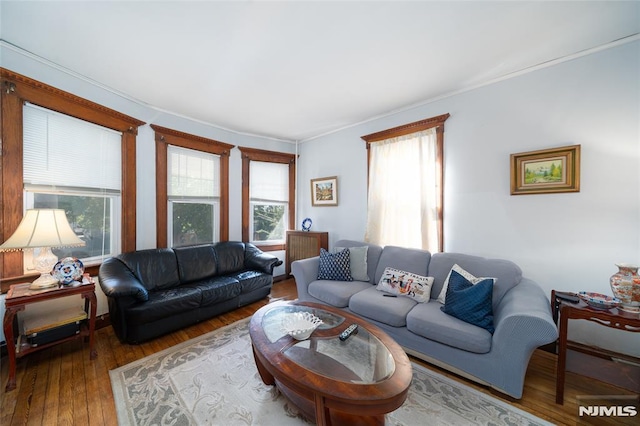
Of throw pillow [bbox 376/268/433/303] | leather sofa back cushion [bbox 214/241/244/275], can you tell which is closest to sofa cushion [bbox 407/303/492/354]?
throw pillow [bbox 376/268/433/303]

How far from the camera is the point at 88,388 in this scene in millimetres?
1687

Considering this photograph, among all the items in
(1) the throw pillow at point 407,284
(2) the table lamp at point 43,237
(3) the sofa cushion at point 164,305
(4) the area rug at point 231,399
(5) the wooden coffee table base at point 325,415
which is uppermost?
(2) the table lamp at point 43,237

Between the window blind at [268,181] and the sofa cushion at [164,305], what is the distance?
2.03 m

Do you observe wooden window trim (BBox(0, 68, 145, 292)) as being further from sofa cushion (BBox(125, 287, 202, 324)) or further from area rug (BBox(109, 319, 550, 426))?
area rug (BBox(109, 319, 550, 426))

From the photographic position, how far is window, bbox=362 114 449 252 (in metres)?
2.87

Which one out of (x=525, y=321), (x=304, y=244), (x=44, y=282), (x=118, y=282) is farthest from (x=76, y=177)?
(x=525, y=321)

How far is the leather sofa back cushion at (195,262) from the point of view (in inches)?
119

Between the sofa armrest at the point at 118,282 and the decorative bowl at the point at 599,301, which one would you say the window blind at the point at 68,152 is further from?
the decorative bowl at the point at 599,301

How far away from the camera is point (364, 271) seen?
295 centimetres

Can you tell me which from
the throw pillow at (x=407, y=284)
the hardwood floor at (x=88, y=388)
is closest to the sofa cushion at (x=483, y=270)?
the throw pillow at (x=407, y=284)

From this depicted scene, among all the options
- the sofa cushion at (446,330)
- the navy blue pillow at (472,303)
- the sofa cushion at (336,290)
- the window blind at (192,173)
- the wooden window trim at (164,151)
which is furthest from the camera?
the window blind at (192,173)

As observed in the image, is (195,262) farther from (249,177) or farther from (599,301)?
(599,301)

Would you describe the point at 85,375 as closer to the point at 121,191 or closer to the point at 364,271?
the point at 121,191

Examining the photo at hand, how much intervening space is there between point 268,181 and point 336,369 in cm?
358
